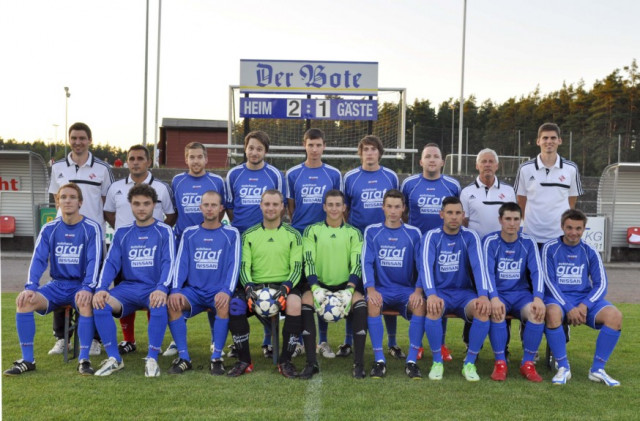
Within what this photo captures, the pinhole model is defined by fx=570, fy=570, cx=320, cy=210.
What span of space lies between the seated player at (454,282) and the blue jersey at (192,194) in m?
1.97

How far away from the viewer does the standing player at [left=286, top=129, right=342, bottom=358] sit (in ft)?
17.2

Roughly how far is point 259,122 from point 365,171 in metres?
8.08

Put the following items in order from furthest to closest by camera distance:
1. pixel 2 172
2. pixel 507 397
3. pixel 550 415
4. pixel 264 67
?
pixel 2 172 < pixel 264 67 < pixel 507 397 < pixel 550 415

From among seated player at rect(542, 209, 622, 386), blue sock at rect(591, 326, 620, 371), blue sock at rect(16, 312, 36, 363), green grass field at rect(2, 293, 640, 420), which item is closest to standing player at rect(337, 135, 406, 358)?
green grass field at rect(2, 293, 640, 420)

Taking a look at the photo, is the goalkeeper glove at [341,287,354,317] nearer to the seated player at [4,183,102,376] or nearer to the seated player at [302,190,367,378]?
the seated player at [302,190,367,378]

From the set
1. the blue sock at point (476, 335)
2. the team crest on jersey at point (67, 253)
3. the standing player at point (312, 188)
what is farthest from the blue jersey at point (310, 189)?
the team crest on jersey at point (67, 253)

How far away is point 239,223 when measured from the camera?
5266 mm

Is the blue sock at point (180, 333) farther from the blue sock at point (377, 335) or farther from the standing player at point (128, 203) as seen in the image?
the blue sock at point (377, 335)

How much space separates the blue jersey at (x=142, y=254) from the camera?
15.6 feet

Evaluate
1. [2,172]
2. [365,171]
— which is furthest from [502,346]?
[2,172]

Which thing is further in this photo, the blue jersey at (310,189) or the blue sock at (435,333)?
the blue jersey at (310,189)

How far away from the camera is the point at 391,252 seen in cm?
486

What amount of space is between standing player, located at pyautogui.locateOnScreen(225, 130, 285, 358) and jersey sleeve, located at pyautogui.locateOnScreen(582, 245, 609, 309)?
274 centimetres

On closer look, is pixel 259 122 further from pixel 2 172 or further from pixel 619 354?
pixel 619 354
